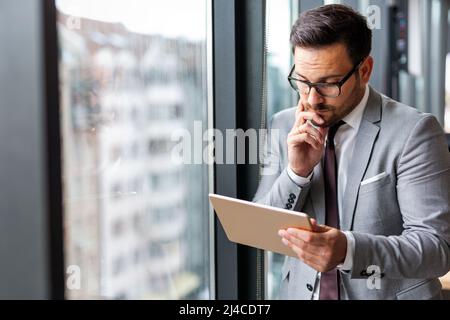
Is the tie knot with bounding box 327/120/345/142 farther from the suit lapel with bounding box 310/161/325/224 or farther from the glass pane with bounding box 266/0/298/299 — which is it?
the glass pane with bounding box 266/0/298/299

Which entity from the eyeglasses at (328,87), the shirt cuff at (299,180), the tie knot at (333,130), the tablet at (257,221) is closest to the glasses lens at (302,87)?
the eyeglasses at (328,87)

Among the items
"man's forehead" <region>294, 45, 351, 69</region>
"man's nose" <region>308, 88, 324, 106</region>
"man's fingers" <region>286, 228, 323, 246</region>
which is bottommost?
"man's fingers" <region>286, 228, 323, 246</region>

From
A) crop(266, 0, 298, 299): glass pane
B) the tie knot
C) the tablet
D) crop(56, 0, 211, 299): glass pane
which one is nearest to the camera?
the tablet

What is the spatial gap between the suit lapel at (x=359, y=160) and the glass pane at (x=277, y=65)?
572 mm

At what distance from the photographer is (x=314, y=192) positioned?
146cm

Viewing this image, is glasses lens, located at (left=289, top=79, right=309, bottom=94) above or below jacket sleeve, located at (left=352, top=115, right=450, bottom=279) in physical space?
above

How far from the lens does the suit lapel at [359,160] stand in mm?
1381

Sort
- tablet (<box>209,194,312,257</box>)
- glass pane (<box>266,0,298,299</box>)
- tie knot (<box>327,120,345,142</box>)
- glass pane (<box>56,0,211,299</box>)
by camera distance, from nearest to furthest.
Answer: tablet (<box>209,194,312,257</box>) → glass pane (<box>56,0,211,299</box>) → tie knot (<box>327,120,345,142</box>) → glass pane (<box>266,0,298,299</box>)

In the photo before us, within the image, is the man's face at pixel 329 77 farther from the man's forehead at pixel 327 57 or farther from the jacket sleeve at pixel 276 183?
the jacket sleeve at pixel 276 183

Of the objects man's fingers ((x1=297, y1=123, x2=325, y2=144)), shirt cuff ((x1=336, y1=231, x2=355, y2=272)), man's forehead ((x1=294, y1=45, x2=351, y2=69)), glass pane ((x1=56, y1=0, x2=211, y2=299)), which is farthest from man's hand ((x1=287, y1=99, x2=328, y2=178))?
glass pane ((x1=56, y1=0, x2=211, y2=299))

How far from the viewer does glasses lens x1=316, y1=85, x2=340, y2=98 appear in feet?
4.59

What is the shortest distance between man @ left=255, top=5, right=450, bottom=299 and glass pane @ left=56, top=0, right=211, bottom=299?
18.1 inches

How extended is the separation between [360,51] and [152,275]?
3.41ft

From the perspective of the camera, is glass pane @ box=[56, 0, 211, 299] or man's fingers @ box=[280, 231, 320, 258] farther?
A: glass pane @ box=[56, 0, 211, 299]
